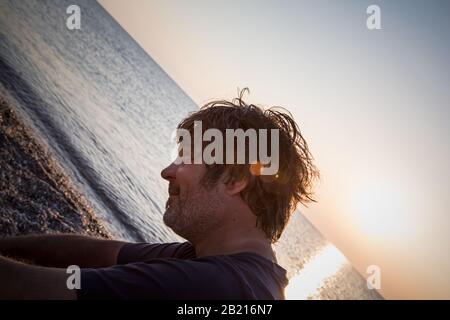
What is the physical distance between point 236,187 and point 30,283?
1.58 metres

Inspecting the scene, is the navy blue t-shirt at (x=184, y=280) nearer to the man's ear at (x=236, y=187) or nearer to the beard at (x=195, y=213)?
the beard at (x=195, y=213)

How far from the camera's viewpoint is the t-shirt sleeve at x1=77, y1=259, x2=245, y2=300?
1707 millimetres

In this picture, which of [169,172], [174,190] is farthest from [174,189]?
[169,172]

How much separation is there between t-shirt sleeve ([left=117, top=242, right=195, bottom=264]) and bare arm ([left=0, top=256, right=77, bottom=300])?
1.28 meters

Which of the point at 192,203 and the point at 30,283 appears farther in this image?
the point at 192,203

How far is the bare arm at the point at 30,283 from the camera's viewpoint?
1.65 m

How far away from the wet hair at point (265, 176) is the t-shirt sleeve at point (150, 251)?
608 millimetres

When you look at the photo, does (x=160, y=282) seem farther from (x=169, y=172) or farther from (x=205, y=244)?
(x=169, y=172)

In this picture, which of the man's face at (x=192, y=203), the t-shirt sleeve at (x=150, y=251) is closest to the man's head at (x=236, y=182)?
the man's face at (x=192, y=203)

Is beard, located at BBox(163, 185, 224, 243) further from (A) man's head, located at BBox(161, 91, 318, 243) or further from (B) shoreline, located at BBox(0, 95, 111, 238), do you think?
(B) shoreline, located at BBox(0, 95, 111, 238)

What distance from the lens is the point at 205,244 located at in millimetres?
2629

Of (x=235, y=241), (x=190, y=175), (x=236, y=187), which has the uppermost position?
(x=190, y=175)
